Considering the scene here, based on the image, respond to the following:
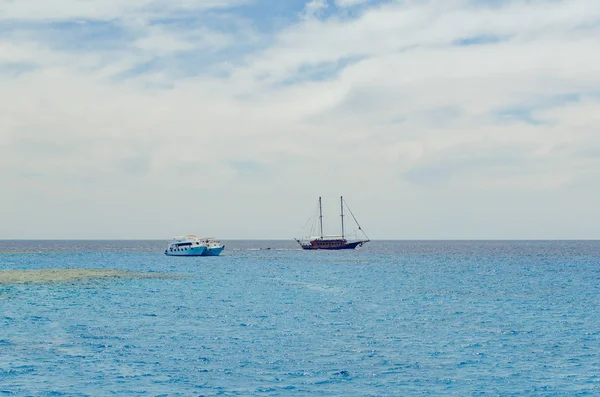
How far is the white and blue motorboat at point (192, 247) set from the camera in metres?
167

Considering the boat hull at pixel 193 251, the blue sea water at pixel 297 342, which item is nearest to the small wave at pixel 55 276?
the blue sea water at pixel 297 342

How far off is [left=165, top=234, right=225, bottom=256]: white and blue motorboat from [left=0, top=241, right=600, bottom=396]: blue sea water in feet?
303

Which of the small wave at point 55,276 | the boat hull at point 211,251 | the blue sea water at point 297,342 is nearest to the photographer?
the blue sea water at point 297,342

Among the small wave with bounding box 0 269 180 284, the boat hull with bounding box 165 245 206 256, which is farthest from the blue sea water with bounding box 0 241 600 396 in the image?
the boat hull with bounding box 165 245 206 256

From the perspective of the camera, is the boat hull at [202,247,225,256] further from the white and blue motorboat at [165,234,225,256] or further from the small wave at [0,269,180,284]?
the small wave at [0,269,180,284]

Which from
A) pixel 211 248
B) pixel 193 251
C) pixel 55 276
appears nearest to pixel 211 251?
pixel 211 248

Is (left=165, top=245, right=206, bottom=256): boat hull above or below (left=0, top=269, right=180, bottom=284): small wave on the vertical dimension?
above

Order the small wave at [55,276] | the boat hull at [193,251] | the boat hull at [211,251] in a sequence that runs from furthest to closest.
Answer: the boat hull at [211,251] → the boat hull at [193,251] → the small wave at [55,276]

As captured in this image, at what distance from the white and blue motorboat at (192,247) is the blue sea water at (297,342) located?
92315mm

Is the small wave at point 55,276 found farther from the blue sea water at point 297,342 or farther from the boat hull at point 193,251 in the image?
the boat hull at point 193,251

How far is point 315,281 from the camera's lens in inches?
3578

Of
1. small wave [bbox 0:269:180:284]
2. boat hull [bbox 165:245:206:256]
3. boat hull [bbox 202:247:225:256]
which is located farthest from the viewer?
boat hull [bbox 202:247:225:256]

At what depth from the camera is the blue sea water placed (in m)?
30.2

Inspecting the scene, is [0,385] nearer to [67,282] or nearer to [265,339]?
[265,339]
